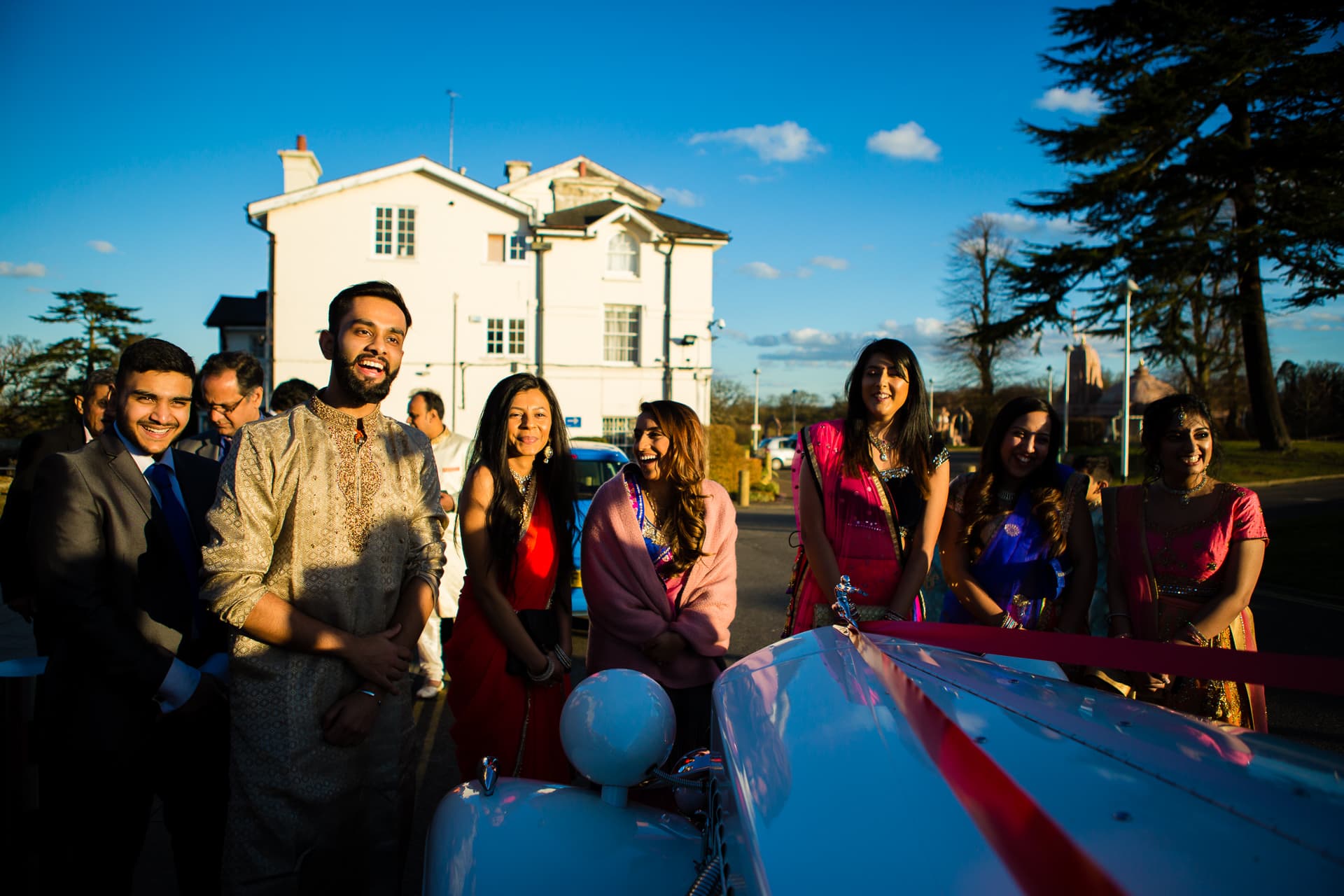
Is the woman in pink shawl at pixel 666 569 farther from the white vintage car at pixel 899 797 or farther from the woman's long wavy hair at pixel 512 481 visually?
the white vintage car at pixel 899 797

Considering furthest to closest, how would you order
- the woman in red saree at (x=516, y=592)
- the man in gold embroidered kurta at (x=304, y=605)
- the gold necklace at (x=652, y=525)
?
1. the gold necklace at (x=652, y=525)
2. the woman in red saree at (x=516, y=592)
3. the man in gold embroidered kurta at (x=304, y=605)

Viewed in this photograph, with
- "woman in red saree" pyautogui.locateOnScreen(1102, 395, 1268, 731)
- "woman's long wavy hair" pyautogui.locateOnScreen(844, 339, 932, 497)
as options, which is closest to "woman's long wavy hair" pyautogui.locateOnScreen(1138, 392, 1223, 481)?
"woman in red saree" pyautogui.locateOnScreen(1102, 395, 1268, 731)

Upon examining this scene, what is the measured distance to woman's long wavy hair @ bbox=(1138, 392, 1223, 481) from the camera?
309cm

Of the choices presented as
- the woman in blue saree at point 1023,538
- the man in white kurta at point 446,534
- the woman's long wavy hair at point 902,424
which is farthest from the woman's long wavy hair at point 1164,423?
the man in white kurta at point 446,534

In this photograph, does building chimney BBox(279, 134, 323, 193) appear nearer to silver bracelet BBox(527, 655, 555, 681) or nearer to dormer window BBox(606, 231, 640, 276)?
dormer window BBox(606, 231, 640, 276)

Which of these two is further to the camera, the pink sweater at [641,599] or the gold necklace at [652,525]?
the gold necklace at [652,525]

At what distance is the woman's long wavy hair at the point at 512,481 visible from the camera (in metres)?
2.94

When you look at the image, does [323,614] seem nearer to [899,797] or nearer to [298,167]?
[899,797]

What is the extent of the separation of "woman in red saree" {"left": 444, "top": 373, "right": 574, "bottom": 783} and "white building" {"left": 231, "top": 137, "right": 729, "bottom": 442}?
22.1 metres

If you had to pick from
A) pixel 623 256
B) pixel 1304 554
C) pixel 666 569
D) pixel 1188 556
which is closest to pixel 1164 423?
pixel 1188 556

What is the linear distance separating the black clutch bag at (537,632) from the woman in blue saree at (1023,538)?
1719mm

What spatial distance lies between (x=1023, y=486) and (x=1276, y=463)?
2513 cm

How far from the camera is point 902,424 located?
3217 millimetres

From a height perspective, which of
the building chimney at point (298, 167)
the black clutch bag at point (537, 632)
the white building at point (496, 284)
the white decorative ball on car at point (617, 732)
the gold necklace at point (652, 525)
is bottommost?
the black clutch bag at point (537, 632)
